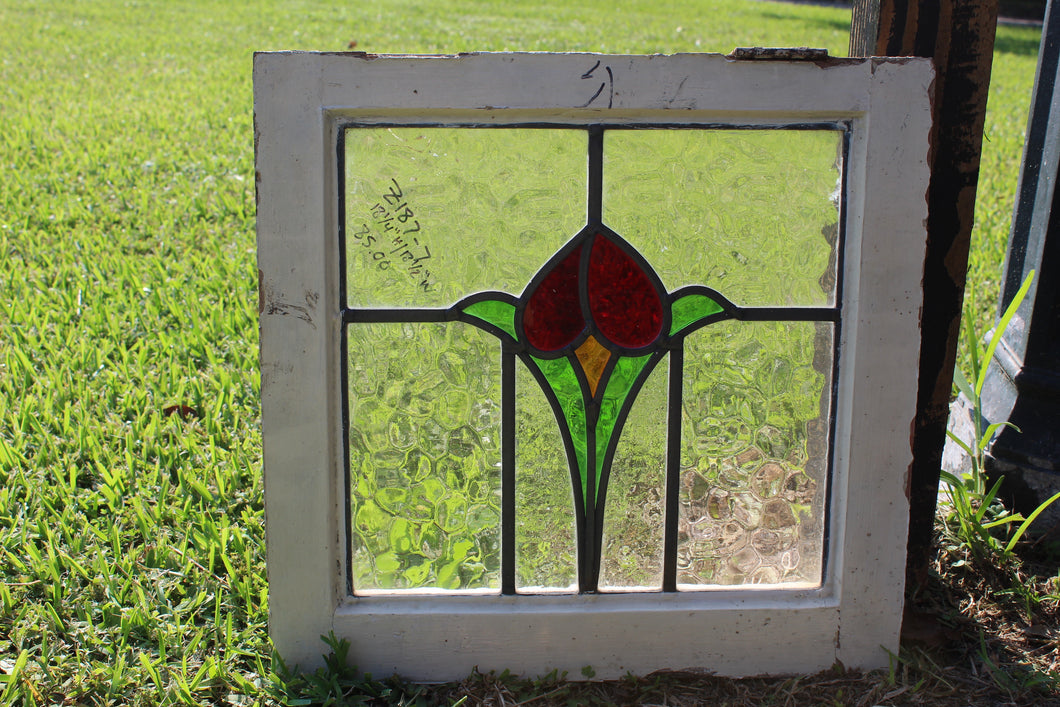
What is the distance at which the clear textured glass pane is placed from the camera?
1.58m

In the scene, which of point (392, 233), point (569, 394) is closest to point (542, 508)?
point (569, 394)

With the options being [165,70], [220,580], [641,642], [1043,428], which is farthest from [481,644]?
[165,70]

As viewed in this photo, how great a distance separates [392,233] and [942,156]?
979mm

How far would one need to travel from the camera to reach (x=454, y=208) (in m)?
1.51

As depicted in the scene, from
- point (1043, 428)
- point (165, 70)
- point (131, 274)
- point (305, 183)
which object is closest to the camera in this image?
point (305, 183)

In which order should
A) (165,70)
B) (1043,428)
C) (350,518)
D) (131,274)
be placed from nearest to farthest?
(350,518), (1043,428), (131,274), (165,70)

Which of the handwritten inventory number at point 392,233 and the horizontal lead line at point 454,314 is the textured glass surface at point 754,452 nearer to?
the horizontal lead line at point 454,314

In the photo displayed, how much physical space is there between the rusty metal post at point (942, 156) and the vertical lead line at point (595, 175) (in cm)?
52

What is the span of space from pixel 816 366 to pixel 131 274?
102 inches

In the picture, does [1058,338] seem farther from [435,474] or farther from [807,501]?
[435,474]

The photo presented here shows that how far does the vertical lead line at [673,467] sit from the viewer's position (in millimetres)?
1561

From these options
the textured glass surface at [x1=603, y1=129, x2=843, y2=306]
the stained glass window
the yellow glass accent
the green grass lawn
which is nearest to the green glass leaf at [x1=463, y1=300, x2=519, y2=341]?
the stained glass window

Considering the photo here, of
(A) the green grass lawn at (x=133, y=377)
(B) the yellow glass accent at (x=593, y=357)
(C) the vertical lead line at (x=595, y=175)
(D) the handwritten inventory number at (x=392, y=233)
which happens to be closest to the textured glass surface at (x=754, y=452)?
(B) the yellow glass accent at (x=593, y=357)

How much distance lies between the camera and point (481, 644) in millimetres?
1573
